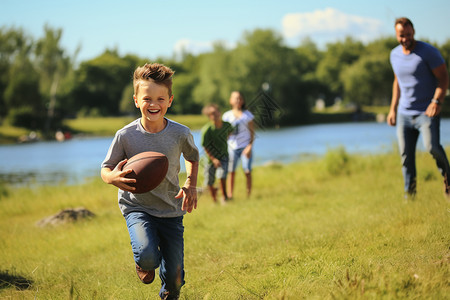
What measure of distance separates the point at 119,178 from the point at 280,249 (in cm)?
238

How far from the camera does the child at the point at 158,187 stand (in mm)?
3752

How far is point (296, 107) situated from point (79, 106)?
137ft

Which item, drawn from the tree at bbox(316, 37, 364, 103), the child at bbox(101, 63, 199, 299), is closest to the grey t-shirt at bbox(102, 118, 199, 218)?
the child at bbox(101, 63, 199, 299)

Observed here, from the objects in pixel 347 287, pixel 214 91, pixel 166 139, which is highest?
pixel 166 139

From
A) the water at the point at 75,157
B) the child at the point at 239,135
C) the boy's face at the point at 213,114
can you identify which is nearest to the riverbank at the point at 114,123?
the water at the point at 75,157

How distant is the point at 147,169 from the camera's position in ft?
Answer: 11.8

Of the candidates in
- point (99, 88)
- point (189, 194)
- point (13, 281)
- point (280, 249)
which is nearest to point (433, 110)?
point (280, 249)

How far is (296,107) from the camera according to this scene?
63.8 m

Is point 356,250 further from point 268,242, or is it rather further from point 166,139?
point 166,139

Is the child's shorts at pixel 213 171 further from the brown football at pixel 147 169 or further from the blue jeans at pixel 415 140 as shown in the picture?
the brown football at pixel 147 169

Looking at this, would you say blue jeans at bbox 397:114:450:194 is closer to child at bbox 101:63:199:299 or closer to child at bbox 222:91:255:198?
child at bbox 222:91:255:198

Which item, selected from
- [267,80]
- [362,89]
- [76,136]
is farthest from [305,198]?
[362,89]

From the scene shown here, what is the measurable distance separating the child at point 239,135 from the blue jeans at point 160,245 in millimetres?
6047

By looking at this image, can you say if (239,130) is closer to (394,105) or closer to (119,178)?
(394,105)
